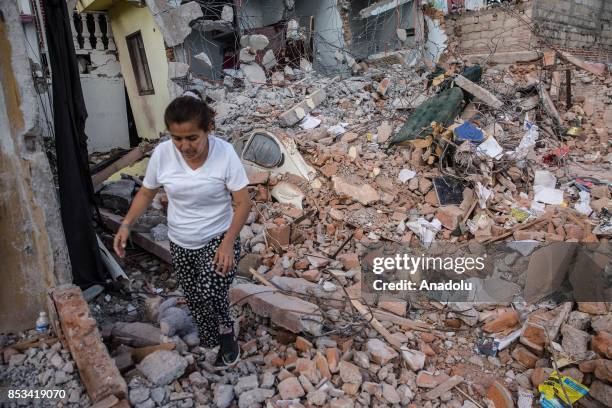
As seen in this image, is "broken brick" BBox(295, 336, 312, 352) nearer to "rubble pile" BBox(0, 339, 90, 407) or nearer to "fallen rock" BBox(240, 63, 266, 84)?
"rubble pile" BBox(0, 339, 90, 407)

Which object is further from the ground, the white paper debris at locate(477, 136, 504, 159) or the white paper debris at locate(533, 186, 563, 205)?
the white paper debris at locate(477, 136, 504, 159)

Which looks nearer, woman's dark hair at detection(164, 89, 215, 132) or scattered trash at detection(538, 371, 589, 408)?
woman's dark hair at detection(164, 89, 215, 132)

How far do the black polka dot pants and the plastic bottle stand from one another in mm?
1003

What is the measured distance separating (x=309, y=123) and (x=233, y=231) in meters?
5.50

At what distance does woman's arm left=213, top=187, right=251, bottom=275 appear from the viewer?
6.79 ft

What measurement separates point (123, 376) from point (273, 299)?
3.79 feet

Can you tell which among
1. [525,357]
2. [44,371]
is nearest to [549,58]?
[525,357]

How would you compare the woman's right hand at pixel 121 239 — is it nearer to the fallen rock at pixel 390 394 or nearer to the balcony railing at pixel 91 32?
the fallen rock at pixel 390 394

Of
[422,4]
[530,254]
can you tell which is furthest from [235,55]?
[530,254]

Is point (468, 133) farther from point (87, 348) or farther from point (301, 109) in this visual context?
point (87, 348)

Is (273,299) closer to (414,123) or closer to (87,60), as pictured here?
(414,123)

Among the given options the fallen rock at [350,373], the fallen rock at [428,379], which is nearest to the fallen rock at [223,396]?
the fallen rock at [350,373]

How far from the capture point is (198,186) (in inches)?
79.6

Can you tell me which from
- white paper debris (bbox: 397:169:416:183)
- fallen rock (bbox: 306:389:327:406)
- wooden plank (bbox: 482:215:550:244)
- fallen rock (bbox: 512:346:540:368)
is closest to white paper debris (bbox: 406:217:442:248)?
A: wooden plank (bbox: 482:215:550:244)
